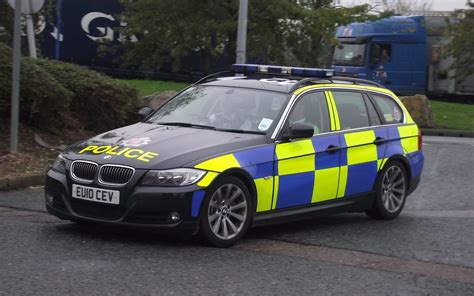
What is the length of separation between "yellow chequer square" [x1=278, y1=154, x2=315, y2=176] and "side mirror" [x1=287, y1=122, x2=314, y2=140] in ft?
0.69

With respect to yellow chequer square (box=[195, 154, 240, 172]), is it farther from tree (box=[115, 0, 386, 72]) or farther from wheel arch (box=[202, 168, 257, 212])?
tree (box=[115, 0, 386, 72])

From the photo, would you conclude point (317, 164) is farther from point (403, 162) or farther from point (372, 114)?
point (403, 162)

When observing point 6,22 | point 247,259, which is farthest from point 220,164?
point 6,22

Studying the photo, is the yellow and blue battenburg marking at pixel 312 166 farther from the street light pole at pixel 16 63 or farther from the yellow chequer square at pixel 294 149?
the street light pole at pixel 16 63

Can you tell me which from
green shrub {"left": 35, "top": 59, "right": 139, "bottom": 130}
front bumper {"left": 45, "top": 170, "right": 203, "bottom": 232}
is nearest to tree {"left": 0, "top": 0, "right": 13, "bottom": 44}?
green shrub {"left": 35, "top": 59, "right": 139, "bottom": 130}

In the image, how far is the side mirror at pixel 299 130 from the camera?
7410 millimetres

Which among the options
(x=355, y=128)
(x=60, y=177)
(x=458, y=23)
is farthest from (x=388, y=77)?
(x=60, y=177)

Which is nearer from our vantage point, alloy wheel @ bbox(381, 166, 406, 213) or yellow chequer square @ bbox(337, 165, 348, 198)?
yellow chequer square @ bbox(337, 165, 348, 198)

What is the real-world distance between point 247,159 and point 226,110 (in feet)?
3.02

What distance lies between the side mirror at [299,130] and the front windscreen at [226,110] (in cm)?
21

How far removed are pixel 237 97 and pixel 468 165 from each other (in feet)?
25.6

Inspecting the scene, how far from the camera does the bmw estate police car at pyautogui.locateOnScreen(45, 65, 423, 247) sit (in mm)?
6605

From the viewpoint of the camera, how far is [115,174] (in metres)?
6.64

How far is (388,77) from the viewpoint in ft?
101
